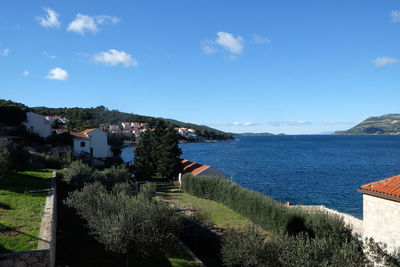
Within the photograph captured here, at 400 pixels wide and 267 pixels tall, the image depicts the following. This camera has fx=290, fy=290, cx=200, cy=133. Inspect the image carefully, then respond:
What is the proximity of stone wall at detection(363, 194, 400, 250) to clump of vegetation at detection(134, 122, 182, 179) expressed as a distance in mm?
33357

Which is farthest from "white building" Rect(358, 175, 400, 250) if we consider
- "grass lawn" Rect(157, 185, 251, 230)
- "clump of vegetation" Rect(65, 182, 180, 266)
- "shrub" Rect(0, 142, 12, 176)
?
"shrub" Rect(0, 142, 12, 176)

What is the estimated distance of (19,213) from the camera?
11.0m

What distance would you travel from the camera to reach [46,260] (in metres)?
7.55

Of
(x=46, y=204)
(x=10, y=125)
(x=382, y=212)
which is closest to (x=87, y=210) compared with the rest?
(x=46, y=204)

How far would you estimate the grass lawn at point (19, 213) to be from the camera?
8.24 metres

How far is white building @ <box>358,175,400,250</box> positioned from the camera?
1164 cm

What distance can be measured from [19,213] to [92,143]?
4052cm

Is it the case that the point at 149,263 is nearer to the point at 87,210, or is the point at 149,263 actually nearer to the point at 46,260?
the point at 87,210

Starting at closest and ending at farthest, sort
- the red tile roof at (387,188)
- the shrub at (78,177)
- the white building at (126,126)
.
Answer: the red tile roof at (387,188), the shrub at (78,177), the white building at (126,126)

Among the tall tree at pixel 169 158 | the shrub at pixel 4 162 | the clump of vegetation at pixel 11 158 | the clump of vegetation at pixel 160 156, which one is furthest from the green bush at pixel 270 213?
the clump of vegetation at pixel 11 158

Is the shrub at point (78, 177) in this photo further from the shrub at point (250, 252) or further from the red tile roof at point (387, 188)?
the red tile roof at point (387, 188)

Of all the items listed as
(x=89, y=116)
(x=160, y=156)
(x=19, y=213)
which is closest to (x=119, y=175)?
(x=19, y=213)

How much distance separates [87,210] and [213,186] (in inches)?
797

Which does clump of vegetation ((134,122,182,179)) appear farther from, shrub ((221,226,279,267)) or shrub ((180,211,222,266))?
shrub ((221,226,279,267))
